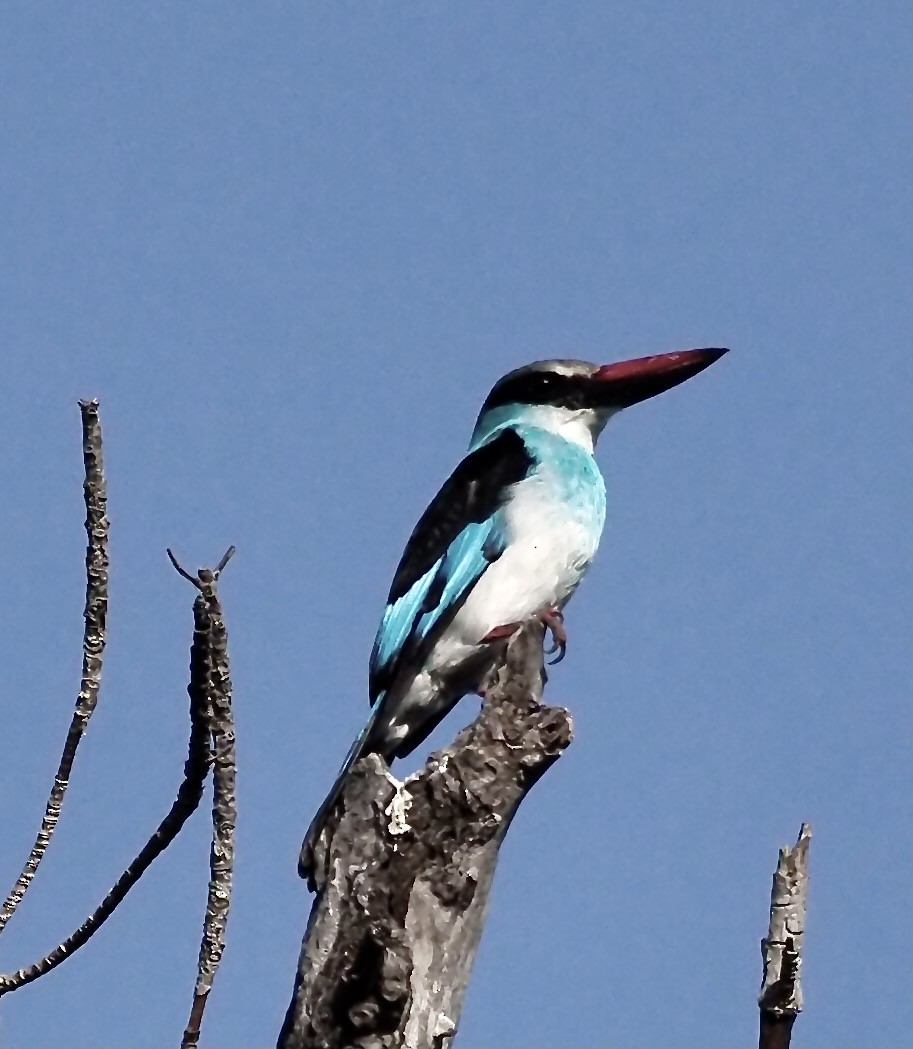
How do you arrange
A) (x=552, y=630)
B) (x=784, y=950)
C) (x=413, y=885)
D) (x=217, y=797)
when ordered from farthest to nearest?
1. (x=552, y=630)
2. (x=413, y=885)
3. (x=217, y=797)
4. (x=784, y=950)

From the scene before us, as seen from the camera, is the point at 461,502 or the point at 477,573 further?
the point at 461,502

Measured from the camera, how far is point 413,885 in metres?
3.63

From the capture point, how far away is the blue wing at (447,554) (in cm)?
592

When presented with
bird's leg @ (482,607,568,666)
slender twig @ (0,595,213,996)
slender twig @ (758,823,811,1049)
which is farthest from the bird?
slender twig @ (758,823,811,1049)

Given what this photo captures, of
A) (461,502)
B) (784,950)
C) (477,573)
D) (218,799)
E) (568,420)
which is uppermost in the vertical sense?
(568,420)

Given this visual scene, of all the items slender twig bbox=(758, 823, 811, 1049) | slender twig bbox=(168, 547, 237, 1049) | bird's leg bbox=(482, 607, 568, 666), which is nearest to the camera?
slender twig bbox=(758, 823, 811, 1049)

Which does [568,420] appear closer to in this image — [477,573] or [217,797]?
[477,573]

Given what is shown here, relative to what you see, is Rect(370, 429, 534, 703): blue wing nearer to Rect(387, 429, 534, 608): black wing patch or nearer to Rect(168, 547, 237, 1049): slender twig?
Rect(387, 429, 534, 608): black wing patch

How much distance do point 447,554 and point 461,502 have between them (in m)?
0.24

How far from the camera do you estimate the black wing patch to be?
619 cm

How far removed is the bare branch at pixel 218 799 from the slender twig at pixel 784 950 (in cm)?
104

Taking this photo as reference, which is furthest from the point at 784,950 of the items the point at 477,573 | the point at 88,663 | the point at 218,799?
the point at 477,573

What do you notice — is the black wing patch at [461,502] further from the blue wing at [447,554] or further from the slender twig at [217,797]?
the slender twig at [217,797]

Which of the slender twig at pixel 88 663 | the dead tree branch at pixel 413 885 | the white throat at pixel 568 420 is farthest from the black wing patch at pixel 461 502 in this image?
the slender twig at pixel 88 663
